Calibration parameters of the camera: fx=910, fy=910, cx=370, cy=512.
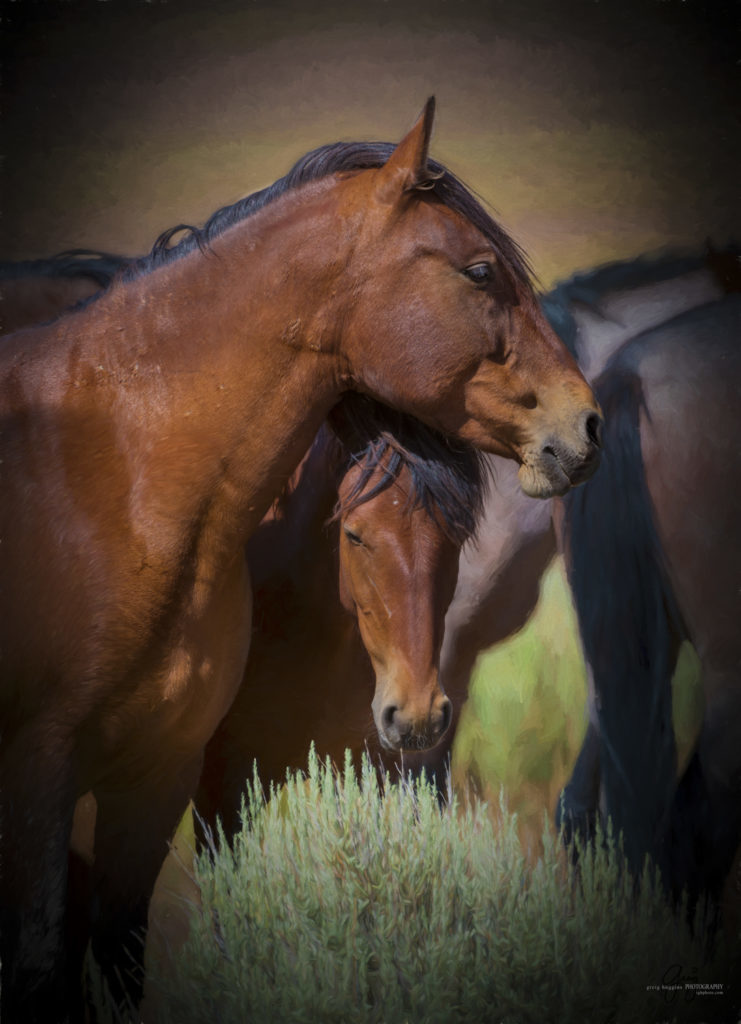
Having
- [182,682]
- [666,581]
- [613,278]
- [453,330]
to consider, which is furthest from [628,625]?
[182,682]

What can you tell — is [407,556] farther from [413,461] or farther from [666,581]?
[666,581]

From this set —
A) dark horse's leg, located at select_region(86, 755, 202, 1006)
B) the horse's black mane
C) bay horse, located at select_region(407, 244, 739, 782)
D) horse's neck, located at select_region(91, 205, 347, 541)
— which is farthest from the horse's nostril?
dark horse's leg, located at select_region(86, 755, 202, 1006)

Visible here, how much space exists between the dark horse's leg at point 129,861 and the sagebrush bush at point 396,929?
84 millimetres

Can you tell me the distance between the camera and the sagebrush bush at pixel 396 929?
1.67 metres

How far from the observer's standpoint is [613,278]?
223cm

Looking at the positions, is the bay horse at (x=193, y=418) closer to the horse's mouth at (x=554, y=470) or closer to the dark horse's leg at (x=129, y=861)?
the horse's mouth at (x=554, y=470)

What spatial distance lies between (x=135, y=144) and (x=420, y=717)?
1.32 metres

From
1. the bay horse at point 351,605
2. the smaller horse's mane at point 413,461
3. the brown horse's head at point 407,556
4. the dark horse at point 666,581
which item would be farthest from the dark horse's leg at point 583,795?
the smaller horse's mane at point 413,461

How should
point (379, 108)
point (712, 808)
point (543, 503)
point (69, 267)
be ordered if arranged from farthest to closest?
point (543, 503) → point (712, 808) → point (379, 108) → point (69, 267)

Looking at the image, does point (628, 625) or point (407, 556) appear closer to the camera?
point (407, 556)

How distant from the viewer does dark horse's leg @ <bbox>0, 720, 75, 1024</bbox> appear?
4.64 ft

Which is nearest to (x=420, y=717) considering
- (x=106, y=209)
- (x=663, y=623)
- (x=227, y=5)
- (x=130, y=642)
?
(x=130, y=642)

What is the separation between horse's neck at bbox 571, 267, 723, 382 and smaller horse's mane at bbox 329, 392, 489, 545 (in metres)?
0.60

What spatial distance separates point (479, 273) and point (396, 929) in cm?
120
